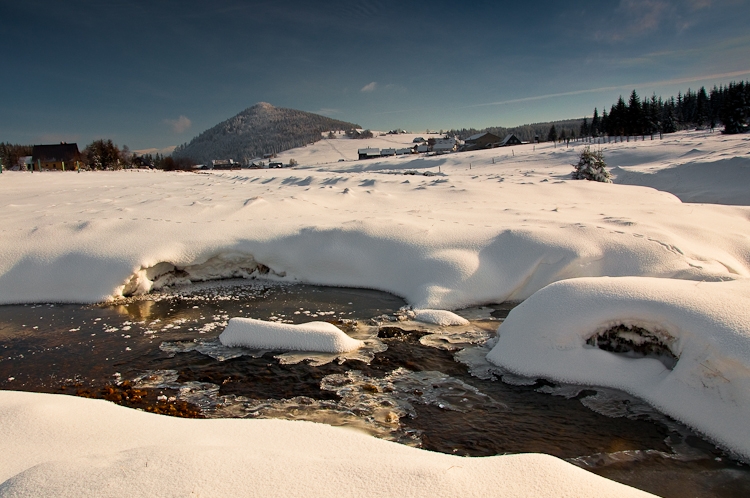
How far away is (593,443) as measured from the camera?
521 centimetres

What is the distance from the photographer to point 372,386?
21.7ft

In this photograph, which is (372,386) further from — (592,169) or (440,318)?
(592,169)

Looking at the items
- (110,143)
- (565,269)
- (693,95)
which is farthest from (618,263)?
(693,95)

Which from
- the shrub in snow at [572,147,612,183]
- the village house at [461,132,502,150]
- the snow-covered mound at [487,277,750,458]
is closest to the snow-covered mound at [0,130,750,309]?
the snow-covered mound at [487,277,750,458]

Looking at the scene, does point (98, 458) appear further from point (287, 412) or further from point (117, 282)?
point (117, 282)

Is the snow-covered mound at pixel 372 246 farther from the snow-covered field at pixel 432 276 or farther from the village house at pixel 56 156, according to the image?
the village house at pixel 56 156

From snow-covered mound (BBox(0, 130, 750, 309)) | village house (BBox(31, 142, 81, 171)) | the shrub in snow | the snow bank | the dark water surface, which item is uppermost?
village house (BBox(31, 142, 81, 171))

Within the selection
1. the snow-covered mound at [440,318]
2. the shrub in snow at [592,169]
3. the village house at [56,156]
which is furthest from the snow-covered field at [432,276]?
the village house at [56,156]

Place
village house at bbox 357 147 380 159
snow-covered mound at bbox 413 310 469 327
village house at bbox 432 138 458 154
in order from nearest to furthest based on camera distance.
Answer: snow-covered mound at bbox 413 310 469 327 → village house at bbox 432 138 458 154 → village house at bbox 357 147 380 159

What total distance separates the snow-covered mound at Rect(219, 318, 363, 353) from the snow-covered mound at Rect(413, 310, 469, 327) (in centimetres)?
173

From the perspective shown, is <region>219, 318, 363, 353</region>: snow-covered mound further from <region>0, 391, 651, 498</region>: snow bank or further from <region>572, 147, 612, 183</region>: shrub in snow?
<region>572, 147, 612, 183</region>: shrub in snow

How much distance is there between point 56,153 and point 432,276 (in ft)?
231

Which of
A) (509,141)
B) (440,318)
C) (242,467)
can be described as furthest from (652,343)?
(509,141)

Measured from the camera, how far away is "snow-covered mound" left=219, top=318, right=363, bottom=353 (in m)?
7.88
